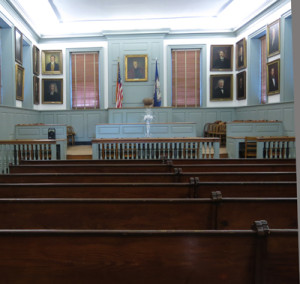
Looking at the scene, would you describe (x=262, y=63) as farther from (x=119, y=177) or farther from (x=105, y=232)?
(x=105, y=232)

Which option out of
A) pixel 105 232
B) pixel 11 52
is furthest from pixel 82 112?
pixel 105 232

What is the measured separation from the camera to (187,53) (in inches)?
516

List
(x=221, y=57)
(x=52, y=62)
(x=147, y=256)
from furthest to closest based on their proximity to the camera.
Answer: (x=52, y=62), (x=221, y=57), (x=147, y=256)

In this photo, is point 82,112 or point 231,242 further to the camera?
point 82,112

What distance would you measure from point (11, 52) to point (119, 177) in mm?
8073

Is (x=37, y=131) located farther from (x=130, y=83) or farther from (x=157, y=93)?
(x=157, y=93)

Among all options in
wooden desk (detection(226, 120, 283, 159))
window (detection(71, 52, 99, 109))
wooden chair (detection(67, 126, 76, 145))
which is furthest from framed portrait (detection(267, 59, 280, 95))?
wooden chair (detection(67, 126, 76, 145))

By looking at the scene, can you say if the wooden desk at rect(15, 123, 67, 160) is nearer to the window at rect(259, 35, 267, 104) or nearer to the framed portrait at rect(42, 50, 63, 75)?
the framed portrait at rect(42, 50, 63, 75)

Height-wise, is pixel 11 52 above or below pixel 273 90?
above

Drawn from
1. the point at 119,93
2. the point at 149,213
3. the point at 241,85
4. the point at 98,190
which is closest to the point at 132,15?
the point at 119,93

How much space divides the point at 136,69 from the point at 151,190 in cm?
1067

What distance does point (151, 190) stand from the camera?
9.04 ft

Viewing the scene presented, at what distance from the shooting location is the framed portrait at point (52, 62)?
1296cm

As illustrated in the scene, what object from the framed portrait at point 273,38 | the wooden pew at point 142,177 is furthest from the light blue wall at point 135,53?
the wooden pew at point 142,177
